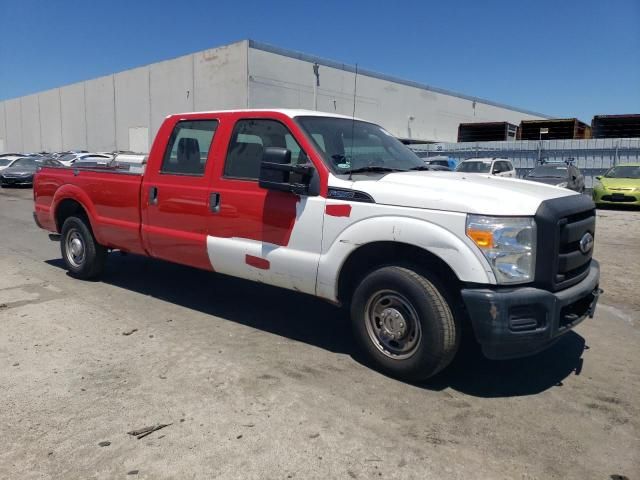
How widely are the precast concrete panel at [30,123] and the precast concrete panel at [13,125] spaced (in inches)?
36.9

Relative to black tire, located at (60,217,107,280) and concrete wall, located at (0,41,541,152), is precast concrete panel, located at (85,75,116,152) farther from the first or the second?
black tire, located at (60,217,107,280)

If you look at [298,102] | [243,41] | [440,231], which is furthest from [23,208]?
[298,102]

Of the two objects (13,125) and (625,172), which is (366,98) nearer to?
(625,172)

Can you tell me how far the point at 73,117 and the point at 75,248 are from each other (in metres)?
47.8

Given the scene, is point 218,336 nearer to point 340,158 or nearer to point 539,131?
point 340,158

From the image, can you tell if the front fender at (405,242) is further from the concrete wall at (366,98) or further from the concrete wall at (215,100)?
the concrete wall at (215,100)

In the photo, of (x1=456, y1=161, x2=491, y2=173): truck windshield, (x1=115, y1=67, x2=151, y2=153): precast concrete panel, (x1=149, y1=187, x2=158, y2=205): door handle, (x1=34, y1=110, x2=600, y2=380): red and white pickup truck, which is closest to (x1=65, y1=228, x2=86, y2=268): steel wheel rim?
(x1=34, y1=110, x2=600, y2=380): red and white pickup truck

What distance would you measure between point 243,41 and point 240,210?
28.4 m

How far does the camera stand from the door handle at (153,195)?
5184mm

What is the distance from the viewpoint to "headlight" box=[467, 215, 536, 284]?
327 centimetres

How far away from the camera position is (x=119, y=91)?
41.4 m

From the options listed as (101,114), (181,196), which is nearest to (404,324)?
(181,196)

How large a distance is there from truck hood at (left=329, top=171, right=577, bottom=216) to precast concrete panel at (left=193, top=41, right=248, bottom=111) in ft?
88.9

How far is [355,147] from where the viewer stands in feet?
14.6
